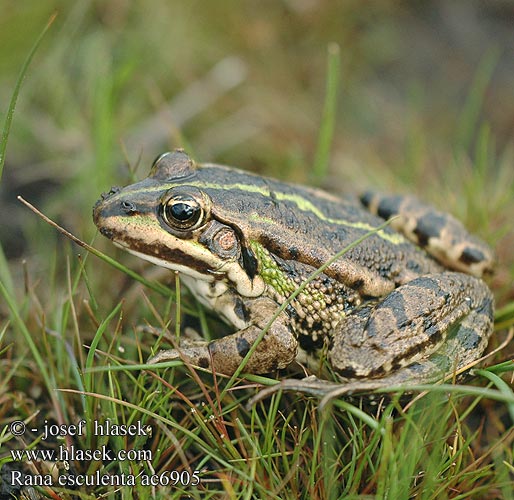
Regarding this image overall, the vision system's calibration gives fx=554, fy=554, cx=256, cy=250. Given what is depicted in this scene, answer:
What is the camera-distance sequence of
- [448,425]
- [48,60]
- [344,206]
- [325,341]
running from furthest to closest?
1. [48,60]
2. [344,206]
3. [325,341]
4. [448,425]

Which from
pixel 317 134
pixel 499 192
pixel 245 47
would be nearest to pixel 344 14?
pixel 245 47

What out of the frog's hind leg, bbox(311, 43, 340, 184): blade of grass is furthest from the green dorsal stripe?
bbox(311, 43, 340, 184): blade of grass

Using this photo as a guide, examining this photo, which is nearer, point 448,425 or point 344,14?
point 448,425

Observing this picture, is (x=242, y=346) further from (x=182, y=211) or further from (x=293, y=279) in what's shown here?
(x=182, y=211)

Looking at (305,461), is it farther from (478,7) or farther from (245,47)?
(478,7)

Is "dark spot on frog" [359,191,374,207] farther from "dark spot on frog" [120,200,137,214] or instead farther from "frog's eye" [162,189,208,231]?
"dark spot on frog" [120,200,137,214]

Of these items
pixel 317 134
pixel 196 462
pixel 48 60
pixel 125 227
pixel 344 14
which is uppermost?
pixel 344 14

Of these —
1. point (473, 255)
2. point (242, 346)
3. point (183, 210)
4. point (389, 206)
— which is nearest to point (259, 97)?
point (389, 206)

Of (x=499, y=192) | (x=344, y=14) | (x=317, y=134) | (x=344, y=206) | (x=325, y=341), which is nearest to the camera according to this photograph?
(x=325, y=341)
